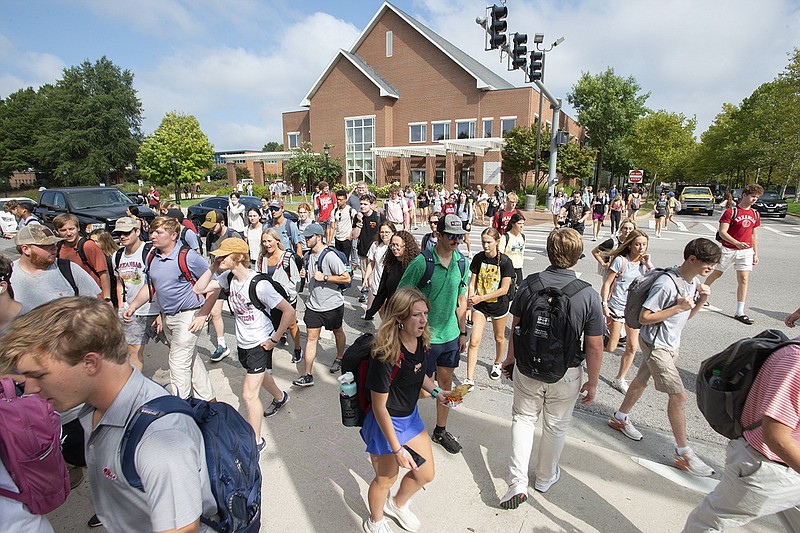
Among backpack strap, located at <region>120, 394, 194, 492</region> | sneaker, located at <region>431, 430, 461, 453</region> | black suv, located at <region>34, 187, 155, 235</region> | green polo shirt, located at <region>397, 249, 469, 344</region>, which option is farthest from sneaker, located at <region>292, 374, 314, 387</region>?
black suv, located at <region>34, 187, 155, 235</region>

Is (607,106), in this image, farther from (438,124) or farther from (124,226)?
(124,226)

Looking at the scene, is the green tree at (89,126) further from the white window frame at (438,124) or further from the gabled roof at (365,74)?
the white window frame at (438,124)

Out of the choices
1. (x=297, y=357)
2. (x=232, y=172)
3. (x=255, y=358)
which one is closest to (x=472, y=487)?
(x=255, y=358)

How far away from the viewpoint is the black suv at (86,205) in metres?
13.3

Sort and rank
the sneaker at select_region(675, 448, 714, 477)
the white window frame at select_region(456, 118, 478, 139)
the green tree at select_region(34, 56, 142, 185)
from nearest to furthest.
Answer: the sneaker at select_region(675, 448, 714, 477) → the white window frame at select_region(456, 118, 478, 139) → the green tree at select_region(34, 56, 142, 185)

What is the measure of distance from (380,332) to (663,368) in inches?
92.1

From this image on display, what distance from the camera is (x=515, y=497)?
2.94 metres

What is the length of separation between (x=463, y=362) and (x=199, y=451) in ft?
13.7

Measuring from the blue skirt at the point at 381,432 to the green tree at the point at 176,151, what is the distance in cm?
3730

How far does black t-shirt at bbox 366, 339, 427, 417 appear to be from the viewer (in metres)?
2.37

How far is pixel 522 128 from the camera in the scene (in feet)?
101

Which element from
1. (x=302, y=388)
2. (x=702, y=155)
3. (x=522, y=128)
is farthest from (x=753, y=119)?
(x=302, y=388)

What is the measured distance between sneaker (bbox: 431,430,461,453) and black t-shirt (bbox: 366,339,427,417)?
1.20m

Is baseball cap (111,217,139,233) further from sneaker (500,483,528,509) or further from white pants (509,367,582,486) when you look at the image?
sneaker (500,483,528,509)
